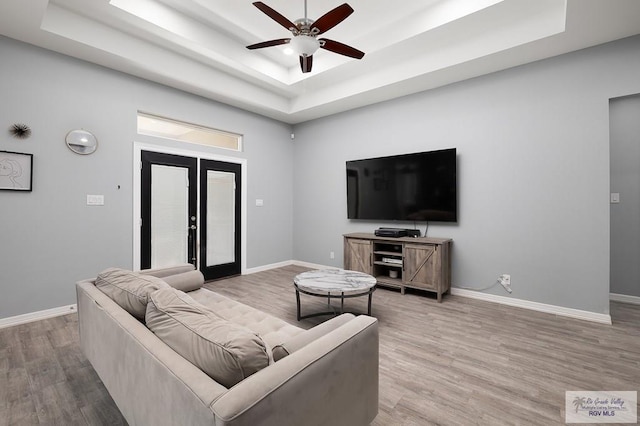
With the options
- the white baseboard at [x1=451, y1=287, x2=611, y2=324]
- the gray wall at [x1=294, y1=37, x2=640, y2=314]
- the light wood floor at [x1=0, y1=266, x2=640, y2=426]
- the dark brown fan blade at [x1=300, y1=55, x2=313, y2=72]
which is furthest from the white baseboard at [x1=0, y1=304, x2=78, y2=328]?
the white baseboard at [x1=451, y1=287, x2=611, y2=324]

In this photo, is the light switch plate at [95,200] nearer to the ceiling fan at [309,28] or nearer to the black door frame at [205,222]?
the black door frame at [205,222]

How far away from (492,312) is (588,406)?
62.4 inches

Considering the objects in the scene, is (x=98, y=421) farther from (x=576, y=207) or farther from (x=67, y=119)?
(x=576, y=207)

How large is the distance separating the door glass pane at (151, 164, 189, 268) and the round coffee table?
7.35 ft

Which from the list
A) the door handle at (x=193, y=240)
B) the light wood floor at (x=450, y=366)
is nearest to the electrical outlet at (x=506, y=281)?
the light wood floor at (x=450, y=366)

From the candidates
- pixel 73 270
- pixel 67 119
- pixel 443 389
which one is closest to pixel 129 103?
pixel 67 119

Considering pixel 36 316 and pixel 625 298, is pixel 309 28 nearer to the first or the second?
pixel 36 316

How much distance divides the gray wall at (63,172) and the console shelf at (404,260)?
10.4ft

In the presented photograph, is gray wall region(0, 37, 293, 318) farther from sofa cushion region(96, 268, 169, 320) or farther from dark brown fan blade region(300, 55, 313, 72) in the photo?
dark brown fan blade region(300, 55, 313, 72)

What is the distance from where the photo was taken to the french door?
13.2 feet

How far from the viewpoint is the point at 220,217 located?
4891 millimetres

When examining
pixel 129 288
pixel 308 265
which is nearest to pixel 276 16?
pixel 129 288

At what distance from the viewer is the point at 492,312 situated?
3346 millimetres

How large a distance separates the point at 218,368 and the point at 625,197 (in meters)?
5.06
